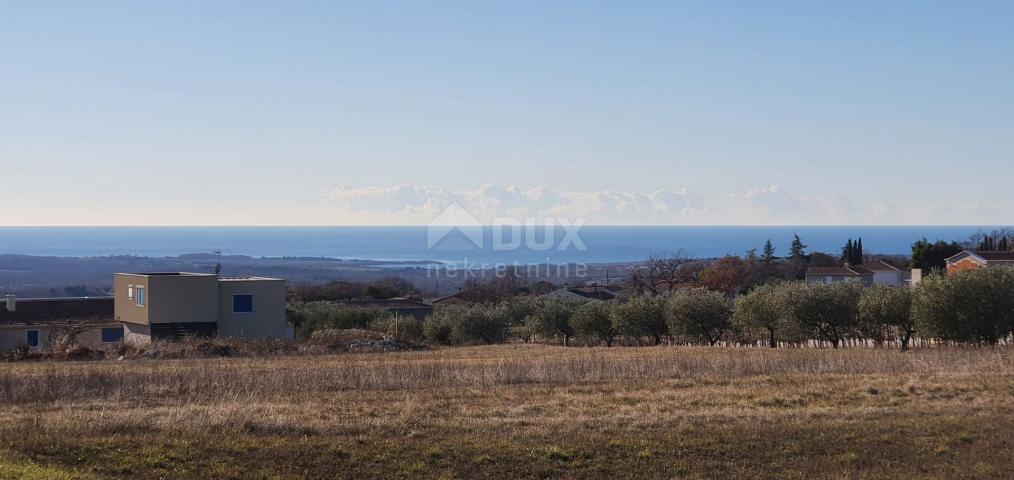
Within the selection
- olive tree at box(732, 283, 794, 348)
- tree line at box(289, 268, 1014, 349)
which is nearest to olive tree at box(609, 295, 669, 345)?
tree line at box(289, 268, 1014, 349)

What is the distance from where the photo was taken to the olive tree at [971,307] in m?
34.9

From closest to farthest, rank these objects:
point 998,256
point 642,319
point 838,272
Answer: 1. point 642,319
2. point 998,256
3. point 838,272

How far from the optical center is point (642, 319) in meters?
50.1

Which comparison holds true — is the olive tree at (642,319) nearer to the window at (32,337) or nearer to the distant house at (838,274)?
the window at (32,337)

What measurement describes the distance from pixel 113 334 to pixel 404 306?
31.2m

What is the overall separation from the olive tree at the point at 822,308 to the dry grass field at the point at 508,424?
17.1 metres

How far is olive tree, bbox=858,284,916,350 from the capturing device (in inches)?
1554

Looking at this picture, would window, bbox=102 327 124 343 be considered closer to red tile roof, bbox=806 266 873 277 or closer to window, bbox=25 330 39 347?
window, bbox=25 330 39 347

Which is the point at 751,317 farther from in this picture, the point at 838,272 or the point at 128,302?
the point at 838,272

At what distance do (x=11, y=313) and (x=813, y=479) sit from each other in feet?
157

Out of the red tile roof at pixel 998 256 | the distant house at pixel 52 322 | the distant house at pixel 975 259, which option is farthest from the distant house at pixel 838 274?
the distant house at pixel 52 322

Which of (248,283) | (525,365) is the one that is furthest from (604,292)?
(525,365)

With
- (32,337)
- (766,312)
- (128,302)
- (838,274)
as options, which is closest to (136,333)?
(128,302)

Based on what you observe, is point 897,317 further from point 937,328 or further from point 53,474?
point 53,474
